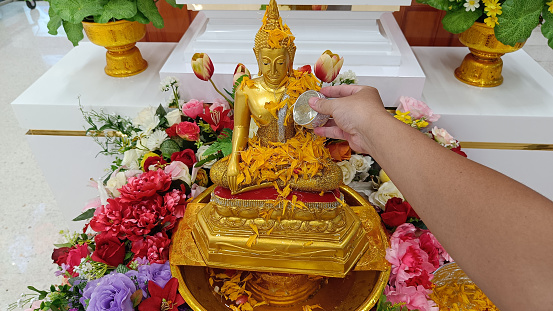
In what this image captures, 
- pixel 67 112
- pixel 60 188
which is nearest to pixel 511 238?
pixel 67 112

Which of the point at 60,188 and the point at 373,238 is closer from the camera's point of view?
the point at 373,238

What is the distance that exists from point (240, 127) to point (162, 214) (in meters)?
0.32

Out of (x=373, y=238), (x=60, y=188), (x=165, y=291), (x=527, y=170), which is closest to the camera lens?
(x=165, y=291)

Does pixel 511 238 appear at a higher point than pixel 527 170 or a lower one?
higher

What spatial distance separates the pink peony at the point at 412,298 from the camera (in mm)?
790

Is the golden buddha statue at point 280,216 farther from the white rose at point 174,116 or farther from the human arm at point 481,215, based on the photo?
the white rose at point 174,116

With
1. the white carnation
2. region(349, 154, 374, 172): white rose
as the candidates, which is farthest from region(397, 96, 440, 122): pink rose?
the white carnation

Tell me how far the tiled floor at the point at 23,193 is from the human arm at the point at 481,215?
1509 millimetres

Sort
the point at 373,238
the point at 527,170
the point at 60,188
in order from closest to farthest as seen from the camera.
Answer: the point at 373,238
the point at 527,170
the point at 60,188

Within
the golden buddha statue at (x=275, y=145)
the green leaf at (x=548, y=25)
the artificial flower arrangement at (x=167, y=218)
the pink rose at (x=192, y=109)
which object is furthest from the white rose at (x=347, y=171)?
the green leaf at (x=548, y=25)

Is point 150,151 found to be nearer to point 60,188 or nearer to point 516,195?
point 60,188

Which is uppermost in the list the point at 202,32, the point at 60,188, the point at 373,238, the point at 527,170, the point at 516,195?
the point at 516,195

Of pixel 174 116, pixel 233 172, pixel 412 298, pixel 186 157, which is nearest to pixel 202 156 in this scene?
pixel 186 157

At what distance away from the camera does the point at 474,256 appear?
20.1 inches
